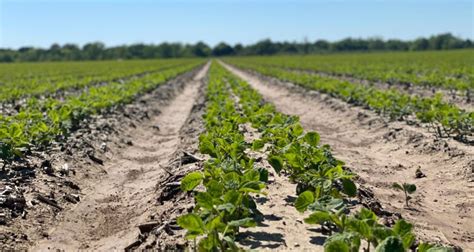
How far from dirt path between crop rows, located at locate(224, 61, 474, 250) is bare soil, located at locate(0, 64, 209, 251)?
7.33ft

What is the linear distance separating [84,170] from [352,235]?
212 inches

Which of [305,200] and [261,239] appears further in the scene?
[261,239]

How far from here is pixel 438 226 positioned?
5.25 metres

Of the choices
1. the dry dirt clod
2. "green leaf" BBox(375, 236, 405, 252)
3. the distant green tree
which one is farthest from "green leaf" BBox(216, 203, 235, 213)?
the distant green tree

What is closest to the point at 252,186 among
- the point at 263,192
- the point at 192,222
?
the point at 263,192

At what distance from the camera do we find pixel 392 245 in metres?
2.98

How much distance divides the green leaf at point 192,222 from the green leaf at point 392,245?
1.18 meters

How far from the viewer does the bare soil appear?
5.08m

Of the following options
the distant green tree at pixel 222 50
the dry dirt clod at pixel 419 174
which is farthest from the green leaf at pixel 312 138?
the distant green tree at pixel 222 50

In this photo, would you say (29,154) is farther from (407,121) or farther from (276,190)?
(407,121)

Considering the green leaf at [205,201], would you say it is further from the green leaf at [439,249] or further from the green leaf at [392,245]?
the green leaf at [439,249]

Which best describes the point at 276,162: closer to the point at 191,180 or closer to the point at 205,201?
the point at 191,180

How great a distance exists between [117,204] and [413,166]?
462cm

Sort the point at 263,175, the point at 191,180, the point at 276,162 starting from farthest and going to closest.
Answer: the point at 276,162 < the point at 263,175 < the point at 191,180
